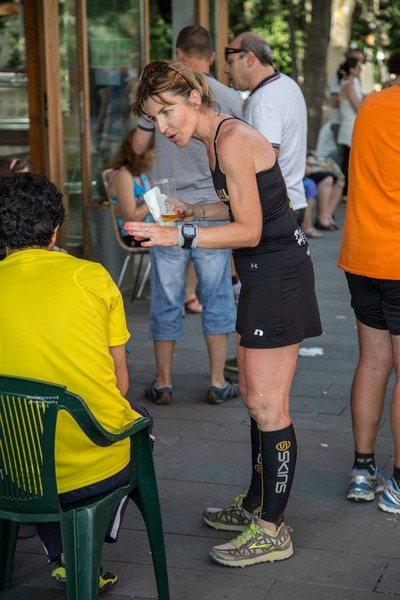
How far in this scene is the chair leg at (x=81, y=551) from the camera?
10.3 ft

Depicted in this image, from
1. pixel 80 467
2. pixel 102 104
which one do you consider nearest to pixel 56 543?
pixel 80 467

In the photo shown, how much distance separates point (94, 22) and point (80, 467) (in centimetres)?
671

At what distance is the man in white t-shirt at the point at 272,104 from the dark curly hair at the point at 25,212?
107 inches

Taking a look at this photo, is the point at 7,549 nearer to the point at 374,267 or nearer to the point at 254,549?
the point at 254,549

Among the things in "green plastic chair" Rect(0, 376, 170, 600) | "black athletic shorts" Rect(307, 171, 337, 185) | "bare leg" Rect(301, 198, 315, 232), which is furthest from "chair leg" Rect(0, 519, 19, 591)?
"black athletic shorts" Rect(307, 171, 337, 185)

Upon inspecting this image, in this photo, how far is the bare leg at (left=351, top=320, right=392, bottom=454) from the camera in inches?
183

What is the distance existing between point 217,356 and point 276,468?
86.2 inches

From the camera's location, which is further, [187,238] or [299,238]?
[299,238]

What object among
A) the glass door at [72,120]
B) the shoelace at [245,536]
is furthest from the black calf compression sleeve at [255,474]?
the glass door at [72,120]

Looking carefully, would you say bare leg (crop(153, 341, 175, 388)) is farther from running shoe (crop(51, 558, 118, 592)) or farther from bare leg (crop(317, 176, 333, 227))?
bare leg (crop(317, 176, 333, 227))

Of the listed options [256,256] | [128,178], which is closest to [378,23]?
[128,178]

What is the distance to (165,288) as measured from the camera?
6180mm

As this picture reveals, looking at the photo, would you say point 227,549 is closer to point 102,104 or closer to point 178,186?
point 178,186

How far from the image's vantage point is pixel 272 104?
6000mm
